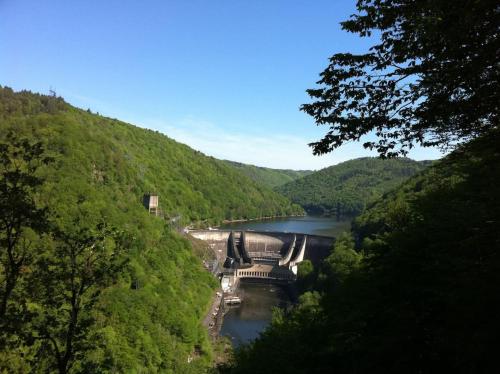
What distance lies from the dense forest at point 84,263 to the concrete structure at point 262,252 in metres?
8.89

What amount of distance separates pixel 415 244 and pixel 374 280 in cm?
139

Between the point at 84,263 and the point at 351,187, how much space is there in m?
162

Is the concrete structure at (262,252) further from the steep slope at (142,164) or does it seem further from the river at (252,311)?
the steep slope at (142,164)

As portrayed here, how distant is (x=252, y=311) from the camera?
4250 centimetres

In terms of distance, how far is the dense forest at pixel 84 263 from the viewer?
24.4 ft

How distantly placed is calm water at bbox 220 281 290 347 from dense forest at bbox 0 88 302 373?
10.5ft

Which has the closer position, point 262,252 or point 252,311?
point 252,311

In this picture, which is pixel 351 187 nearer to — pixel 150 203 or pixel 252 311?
pixel 150 203

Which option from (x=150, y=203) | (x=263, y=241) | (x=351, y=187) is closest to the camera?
(x=150, y=203)

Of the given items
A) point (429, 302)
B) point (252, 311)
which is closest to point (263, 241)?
point (252, 311)

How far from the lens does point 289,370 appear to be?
1010cm

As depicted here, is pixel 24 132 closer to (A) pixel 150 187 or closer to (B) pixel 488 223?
(A) pixel 150 187

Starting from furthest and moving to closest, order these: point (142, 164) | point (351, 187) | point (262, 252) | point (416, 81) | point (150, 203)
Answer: point (351, 187), point (142, 164), point (262, 252), point (150, 203), point (416, 81)

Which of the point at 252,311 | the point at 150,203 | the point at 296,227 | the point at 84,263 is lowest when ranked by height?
the point at 252,311
